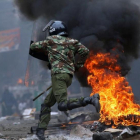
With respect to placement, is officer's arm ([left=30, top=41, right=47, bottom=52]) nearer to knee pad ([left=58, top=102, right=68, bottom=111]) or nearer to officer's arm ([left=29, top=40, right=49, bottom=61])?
officer's arm ([left=29, top=40, right=49, bottom=61])

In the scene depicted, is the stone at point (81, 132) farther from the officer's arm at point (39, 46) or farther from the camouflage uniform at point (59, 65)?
the officer's arm at point (39, 46)

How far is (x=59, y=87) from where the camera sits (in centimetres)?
358

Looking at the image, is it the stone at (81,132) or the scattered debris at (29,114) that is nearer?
the stone at (81,132)

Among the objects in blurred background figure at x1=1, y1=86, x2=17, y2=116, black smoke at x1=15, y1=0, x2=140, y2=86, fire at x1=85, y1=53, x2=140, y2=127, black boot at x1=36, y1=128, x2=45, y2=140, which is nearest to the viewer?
black boot at x1=36, y1=128, x2=45, y2=140

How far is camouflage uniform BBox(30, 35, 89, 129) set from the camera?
140 inches

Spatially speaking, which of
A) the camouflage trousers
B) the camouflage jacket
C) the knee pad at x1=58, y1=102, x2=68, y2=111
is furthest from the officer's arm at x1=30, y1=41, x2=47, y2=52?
the knee pad at x1=58, y1=102, x2=68, y2=111

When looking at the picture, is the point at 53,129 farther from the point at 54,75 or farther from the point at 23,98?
the point at 23,98

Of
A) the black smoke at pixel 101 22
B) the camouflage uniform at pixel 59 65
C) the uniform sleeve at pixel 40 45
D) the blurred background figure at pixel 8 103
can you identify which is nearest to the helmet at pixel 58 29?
the camouflage uniform at pixel 59 65

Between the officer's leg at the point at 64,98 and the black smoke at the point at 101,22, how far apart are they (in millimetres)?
3125

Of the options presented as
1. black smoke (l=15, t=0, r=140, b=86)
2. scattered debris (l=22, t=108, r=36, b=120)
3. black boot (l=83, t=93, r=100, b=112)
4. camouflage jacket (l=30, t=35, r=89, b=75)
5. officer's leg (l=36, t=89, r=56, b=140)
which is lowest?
scattered debris (l=22, t=108, r=36, b=120)

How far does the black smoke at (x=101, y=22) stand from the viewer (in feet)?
22.4

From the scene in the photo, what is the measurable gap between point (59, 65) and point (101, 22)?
3.86m

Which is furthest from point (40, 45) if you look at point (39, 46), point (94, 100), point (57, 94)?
point (94, 100)

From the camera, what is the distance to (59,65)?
367 centimetres
